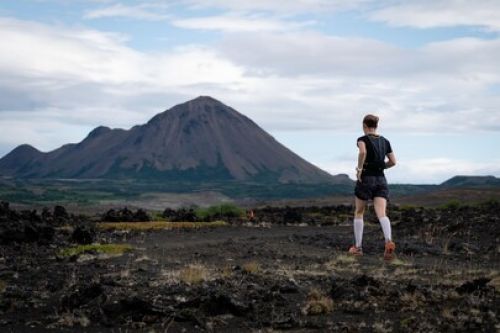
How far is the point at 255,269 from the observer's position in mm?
12422

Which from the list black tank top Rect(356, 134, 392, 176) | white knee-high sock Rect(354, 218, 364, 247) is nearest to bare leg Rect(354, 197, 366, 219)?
white knee-high sock Rect(354, 218, 364, 247)

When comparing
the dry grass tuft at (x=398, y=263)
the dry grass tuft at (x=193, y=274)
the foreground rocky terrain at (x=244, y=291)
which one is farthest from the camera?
the dry grass tuft at (x=398, y=263)

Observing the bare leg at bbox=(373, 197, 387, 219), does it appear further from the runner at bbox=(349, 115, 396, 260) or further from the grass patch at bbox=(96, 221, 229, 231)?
the grass patch at bbox=(96, 221, 229, 231)

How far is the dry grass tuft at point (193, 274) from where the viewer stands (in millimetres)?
11023

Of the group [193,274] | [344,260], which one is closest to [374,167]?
[344,260]

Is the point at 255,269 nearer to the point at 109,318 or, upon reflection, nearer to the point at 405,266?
the point at 405,266

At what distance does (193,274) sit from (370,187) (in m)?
4.78

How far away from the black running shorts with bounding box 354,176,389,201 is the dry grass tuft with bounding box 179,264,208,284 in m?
3.78

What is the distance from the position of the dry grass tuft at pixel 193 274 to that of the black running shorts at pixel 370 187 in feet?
12.4

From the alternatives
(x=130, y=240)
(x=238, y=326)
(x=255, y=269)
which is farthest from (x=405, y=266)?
(x=130, y=240)

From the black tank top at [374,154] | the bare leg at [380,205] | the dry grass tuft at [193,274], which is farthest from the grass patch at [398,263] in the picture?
the dry grass tuft at [193,274]

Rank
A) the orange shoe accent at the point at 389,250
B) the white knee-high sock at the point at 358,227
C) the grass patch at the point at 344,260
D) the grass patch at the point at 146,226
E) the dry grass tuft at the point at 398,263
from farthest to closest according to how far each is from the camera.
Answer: the grass patch at the point at 146,226
the white knee-high sock at the point at 358,227
the orange shoe accent at the point at 389,250
the grass patch at the point at 344,260
the dry grass tuft at the point at 398,263

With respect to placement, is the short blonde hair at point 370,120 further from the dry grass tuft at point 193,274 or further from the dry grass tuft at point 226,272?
the dry grass tuft at point 193,274

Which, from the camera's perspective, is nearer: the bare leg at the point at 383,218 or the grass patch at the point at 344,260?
the grass patch at the point at 344,260
